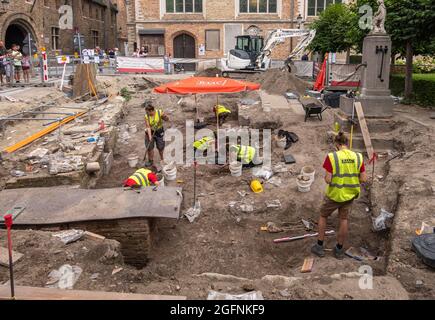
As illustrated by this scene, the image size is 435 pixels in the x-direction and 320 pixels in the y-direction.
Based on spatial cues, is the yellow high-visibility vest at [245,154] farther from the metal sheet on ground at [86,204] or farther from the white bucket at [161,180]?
the metal sheet on ground at [86,204]

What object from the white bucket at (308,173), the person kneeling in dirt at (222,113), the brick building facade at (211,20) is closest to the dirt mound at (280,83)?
the person kneeling in dirt at (222,113)

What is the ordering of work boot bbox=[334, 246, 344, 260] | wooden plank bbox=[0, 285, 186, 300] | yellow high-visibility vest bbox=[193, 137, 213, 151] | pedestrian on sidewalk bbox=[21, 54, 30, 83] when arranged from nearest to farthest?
wooden plank bbox=[0, 285, 186, 300]
work boot bbox=[334, 246, 344, 260]
yellow high-visibility vest bbox=[193, 137, 213, 151]
pedestrian on sidewalk bbox=[21, 54, 30, 83]

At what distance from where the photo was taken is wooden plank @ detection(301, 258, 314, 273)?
5840 millimetres

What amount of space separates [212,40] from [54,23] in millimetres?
13500

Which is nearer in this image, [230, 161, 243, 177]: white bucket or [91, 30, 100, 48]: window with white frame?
[230, 161, 243, 177]: white bucket

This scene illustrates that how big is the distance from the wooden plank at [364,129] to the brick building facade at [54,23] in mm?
20557

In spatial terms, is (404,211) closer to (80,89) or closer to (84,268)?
(84,268)

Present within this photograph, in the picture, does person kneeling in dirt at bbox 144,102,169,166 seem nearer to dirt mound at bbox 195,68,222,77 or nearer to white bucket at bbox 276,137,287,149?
white bucket at bbox 276,137,287,149

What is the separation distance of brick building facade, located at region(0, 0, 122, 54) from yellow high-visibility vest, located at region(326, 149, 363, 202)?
2288 centimetres


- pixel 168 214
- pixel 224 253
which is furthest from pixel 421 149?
pixel 168 214

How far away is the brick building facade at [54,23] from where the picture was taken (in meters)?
24.5

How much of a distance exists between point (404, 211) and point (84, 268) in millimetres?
5003

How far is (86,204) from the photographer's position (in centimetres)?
693

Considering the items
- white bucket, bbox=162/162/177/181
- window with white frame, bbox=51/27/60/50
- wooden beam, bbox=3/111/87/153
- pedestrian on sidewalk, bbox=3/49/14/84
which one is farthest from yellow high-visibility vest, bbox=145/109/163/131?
window with white frame, bbox=51/27/60/50
